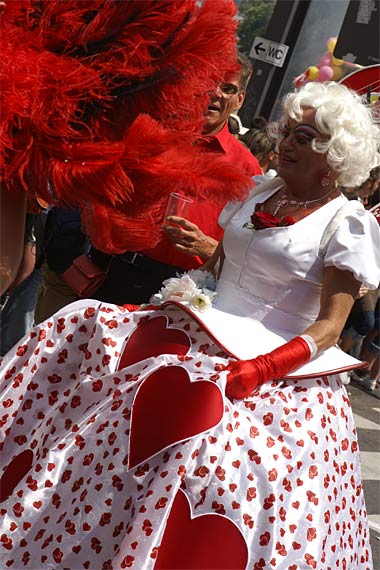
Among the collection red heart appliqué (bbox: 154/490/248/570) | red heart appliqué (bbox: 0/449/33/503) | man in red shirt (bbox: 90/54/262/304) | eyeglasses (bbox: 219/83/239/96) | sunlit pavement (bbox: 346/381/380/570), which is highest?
eyeglasses (bbox: 219/83/239/96)

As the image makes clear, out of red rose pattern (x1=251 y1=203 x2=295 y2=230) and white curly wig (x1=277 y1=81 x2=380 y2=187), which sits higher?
white curly wig (x1=277 y1=81 x2=380 y2=187)

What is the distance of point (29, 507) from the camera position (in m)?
2.65

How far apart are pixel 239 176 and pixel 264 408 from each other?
41.3 inches

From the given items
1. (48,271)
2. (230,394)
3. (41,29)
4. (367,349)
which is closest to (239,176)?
(41,29)

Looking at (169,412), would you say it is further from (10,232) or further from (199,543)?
A: (10,232)

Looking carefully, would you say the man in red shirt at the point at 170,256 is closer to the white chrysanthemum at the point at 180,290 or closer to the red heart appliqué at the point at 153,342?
the white chrysanthemum at the point at 180,290

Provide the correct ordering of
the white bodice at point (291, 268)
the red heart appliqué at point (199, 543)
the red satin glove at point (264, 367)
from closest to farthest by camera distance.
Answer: the red heart appliqué at point (199, 543)
the red satin glove at point (264, 367)
the white bodice at point (291, 268)

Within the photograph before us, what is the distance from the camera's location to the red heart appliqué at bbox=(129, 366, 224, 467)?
253cm

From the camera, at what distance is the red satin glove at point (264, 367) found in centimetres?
263

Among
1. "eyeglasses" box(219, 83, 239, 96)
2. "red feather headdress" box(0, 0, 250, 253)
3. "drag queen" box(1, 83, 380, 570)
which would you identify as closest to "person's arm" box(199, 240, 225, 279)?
"drag queen" box(1, 83, 380, 570)

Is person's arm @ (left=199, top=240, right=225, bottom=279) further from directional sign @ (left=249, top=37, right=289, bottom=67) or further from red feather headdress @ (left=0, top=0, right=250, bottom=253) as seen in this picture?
directional sign @ (left=249, top=37, right=289, bottom=67)

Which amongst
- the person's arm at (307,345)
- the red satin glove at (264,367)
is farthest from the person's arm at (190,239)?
the red satin glove at (264,367)

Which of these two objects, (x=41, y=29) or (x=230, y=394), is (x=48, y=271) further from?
(x=41, y=29)

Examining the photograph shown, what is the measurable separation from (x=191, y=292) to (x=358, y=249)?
560 millimetres
